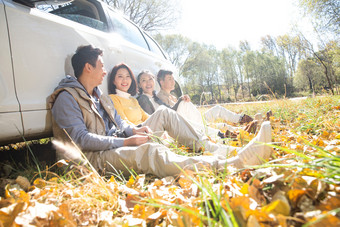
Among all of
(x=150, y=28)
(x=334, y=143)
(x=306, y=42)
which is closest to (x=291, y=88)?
(x=306, y=42)

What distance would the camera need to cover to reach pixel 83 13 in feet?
9.42

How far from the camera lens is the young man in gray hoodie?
136 centimetres

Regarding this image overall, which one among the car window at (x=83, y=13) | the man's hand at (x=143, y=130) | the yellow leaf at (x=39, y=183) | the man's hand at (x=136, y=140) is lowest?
the yellow leaf at (x=39, y=183)

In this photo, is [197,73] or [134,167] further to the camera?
[197,73]

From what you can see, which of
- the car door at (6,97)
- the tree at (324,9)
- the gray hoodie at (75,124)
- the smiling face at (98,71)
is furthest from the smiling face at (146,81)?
the tree at (324,9)

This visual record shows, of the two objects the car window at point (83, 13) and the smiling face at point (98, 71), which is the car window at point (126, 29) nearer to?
the car window at point (83, 13)

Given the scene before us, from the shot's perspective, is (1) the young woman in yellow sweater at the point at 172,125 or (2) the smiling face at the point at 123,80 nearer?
(1) the young woman in yellow sweater at the point at 172,125

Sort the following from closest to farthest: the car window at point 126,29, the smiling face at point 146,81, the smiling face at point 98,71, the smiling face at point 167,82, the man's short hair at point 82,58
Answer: the man's short hair at point 82,58, the smiling face at point 98,71, the car window at point 126,29, the smiling face at point 146,81, the smiling face at point 167,82

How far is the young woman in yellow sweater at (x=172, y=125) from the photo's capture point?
1182 mm

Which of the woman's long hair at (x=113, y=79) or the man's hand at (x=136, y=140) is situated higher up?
the woman's long hair at (x=113, y=79)

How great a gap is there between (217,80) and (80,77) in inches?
1416

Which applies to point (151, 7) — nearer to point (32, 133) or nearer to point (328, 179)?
point (32, 133)

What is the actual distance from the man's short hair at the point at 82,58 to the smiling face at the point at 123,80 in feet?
1.83

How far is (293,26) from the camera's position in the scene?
12156mm
